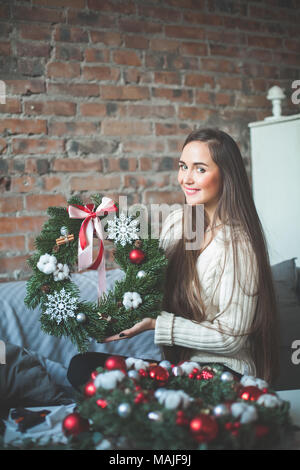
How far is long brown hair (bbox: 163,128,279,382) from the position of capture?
1.32 metres

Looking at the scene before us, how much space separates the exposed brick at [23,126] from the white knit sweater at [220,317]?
1.05m

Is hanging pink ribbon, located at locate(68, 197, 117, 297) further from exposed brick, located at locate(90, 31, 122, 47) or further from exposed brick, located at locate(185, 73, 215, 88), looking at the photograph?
exposed brick, located at locate(185, 73, 215, 88)

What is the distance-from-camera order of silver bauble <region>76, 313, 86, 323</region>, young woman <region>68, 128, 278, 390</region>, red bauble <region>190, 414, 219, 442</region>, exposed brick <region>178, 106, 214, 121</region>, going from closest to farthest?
red bauble <region>190, 414, 219, 442</region>
silver bauble <region>76, 313, 86, 323</region>
young woman <region>68, 128, 278, 390</region>
exposed brick <region>178, 106, 214, 121</region>

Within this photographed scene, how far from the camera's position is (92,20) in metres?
2.10

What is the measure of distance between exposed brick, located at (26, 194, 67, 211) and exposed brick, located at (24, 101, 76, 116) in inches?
14.3

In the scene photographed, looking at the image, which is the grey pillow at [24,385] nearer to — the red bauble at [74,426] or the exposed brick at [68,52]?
the red bauble at [74,426]

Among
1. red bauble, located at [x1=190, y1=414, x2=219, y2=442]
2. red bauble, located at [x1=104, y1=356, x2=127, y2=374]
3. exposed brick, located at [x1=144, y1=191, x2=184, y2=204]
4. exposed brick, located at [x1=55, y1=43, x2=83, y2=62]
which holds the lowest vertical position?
red bauble, located at [x1=190, y1=414, x2=219, y2=442]

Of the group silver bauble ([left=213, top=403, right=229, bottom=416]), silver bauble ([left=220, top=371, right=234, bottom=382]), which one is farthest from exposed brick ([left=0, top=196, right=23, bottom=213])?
silver bauble ([left=213, top=403, right=229, bottom=416])

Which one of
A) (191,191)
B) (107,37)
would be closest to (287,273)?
(191,191)

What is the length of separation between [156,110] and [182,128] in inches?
6.4

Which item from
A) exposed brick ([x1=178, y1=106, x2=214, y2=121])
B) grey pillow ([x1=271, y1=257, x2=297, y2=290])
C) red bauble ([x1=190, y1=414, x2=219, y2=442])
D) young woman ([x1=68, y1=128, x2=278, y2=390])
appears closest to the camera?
red bauble ([x1=190, y1=414, x2=219, y2=442])

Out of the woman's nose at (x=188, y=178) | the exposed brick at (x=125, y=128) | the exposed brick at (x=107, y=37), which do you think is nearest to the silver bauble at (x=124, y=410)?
the woman's nose at (x=188, y=178)

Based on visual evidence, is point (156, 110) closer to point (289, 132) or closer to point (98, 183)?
point (98, 183)

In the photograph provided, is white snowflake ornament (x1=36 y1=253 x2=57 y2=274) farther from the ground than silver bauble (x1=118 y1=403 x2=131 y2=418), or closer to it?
farther from the ground
